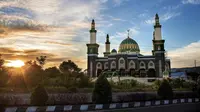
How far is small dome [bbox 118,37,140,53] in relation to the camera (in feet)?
247

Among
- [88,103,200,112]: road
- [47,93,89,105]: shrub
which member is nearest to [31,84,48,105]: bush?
[88,103,200,112]: road

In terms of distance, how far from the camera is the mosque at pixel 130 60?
7181 centimetres

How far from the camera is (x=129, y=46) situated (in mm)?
75688

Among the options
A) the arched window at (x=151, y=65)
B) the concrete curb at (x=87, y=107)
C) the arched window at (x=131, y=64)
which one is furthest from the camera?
the arched window at (x=151, y=65)

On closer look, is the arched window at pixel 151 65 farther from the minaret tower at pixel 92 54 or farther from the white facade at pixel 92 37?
the white facade at pixel 92 37

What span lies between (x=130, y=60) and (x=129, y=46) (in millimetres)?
5136

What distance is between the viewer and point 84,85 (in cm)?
2872

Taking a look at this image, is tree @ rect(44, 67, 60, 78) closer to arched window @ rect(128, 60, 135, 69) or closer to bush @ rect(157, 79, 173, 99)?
bush @ rect(157, 79, 173, 99)

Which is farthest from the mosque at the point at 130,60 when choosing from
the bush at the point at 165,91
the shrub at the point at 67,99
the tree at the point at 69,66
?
the shrub at the point at 67,99

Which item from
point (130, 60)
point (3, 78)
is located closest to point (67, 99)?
point (3, 78)

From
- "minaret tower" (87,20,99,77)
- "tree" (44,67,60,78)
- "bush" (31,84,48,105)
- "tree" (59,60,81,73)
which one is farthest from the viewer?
"minaret tower" (87,20,99,77)

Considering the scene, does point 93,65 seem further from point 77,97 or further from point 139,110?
point 139,110

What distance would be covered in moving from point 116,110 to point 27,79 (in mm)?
15173

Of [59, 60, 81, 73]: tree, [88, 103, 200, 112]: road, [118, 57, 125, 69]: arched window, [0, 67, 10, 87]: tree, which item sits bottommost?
[88, 103, 200, 112]: road
